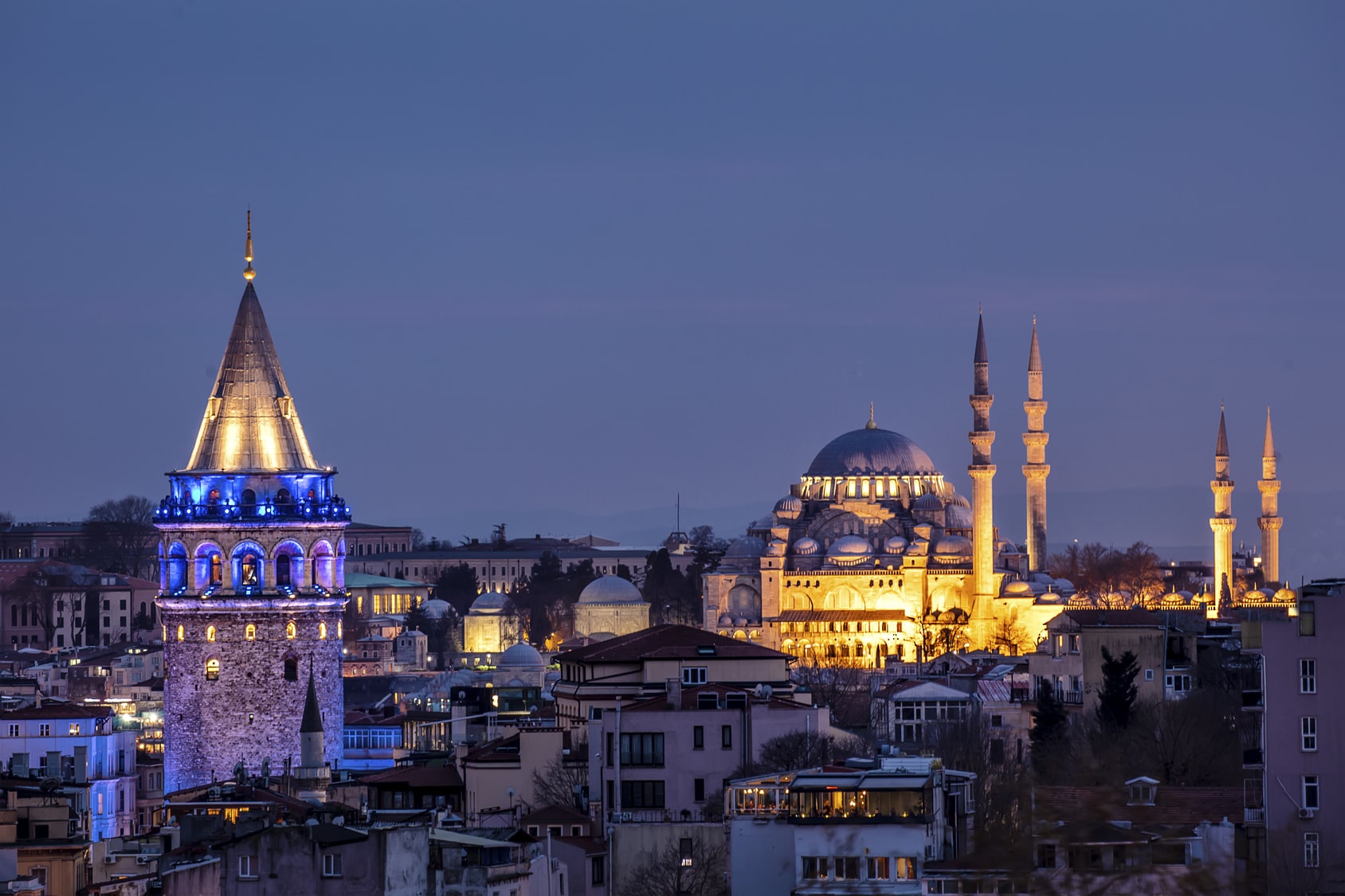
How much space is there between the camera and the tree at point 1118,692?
5847 cm

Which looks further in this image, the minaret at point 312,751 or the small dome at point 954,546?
the small dome at point 954,546

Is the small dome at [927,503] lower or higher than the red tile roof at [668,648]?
higher

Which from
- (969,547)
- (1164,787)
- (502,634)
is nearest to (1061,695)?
(1164,787)

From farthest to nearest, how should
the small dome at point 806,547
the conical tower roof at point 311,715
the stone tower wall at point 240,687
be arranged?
the small dome at point 806,547, the stone tower wall at point 240,687, the conical tower roof at point 311,715

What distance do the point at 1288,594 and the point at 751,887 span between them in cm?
7385

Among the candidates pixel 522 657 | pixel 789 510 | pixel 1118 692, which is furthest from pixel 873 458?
pixel 1118 692

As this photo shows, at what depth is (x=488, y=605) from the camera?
148m

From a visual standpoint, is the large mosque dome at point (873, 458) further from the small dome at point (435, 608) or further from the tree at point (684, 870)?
the tree at point (684, 870)

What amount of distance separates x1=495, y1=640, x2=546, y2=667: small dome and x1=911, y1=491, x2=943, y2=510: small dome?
2722 cm

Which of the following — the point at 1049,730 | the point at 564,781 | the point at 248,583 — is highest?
the point at 248,583

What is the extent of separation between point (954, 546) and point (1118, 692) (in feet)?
249

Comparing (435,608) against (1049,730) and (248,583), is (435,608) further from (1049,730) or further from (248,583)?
(248,583)

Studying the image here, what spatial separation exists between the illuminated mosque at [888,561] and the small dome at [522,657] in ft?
42.6

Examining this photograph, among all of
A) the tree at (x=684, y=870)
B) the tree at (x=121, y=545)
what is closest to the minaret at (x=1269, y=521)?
the tree at (x=121, y=545)
